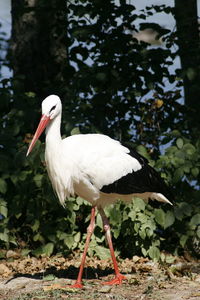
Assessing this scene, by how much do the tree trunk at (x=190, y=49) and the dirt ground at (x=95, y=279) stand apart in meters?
1.98

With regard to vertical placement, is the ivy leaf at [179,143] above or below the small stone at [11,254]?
above

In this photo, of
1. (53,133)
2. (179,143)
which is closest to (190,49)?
(179,143)

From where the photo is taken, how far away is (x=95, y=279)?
642cm

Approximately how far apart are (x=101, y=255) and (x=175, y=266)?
2.76 feet

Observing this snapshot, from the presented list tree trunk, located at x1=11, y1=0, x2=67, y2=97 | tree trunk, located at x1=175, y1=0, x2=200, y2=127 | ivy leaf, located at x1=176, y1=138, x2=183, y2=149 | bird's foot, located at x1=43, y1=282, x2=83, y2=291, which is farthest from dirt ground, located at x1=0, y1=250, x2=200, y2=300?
tree trunk, located at x1=11, y1=0, x2=67, y2=97

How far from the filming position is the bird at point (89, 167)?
6.06m

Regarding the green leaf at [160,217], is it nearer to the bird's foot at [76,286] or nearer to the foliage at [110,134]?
the foliage at [110,134]

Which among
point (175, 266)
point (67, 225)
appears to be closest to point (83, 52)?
point (67, 225)

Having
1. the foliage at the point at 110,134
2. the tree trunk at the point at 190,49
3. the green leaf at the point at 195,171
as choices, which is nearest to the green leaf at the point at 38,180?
the foliage at the point at 110,134

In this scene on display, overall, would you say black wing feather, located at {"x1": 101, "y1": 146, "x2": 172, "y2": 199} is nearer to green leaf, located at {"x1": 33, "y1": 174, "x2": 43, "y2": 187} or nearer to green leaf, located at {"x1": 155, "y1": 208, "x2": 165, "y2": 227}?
green leaf, located at {"x1": 155, "y1": 208, "x2": 165, "y2": 227}

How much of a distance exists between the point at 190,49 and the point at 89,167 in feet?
8.40

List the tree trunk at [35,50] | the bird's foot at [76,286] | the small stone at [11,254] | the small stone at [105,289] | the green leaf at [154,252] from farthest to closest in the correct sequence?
the tree trunk at [35,50], the small stone at [11,254], the green leaf at [154,252], the bird's foot at [76,286], the small stone at [105,289]

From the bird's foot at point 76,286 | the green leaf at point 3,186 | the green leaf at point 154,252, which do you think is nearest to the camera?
the bird's foot at point 76,286

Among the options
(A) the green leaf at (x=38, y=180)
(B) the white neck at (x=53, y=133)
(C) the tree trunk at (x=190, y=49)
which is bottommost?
(A) the green leaf at (x=38, y=180)
